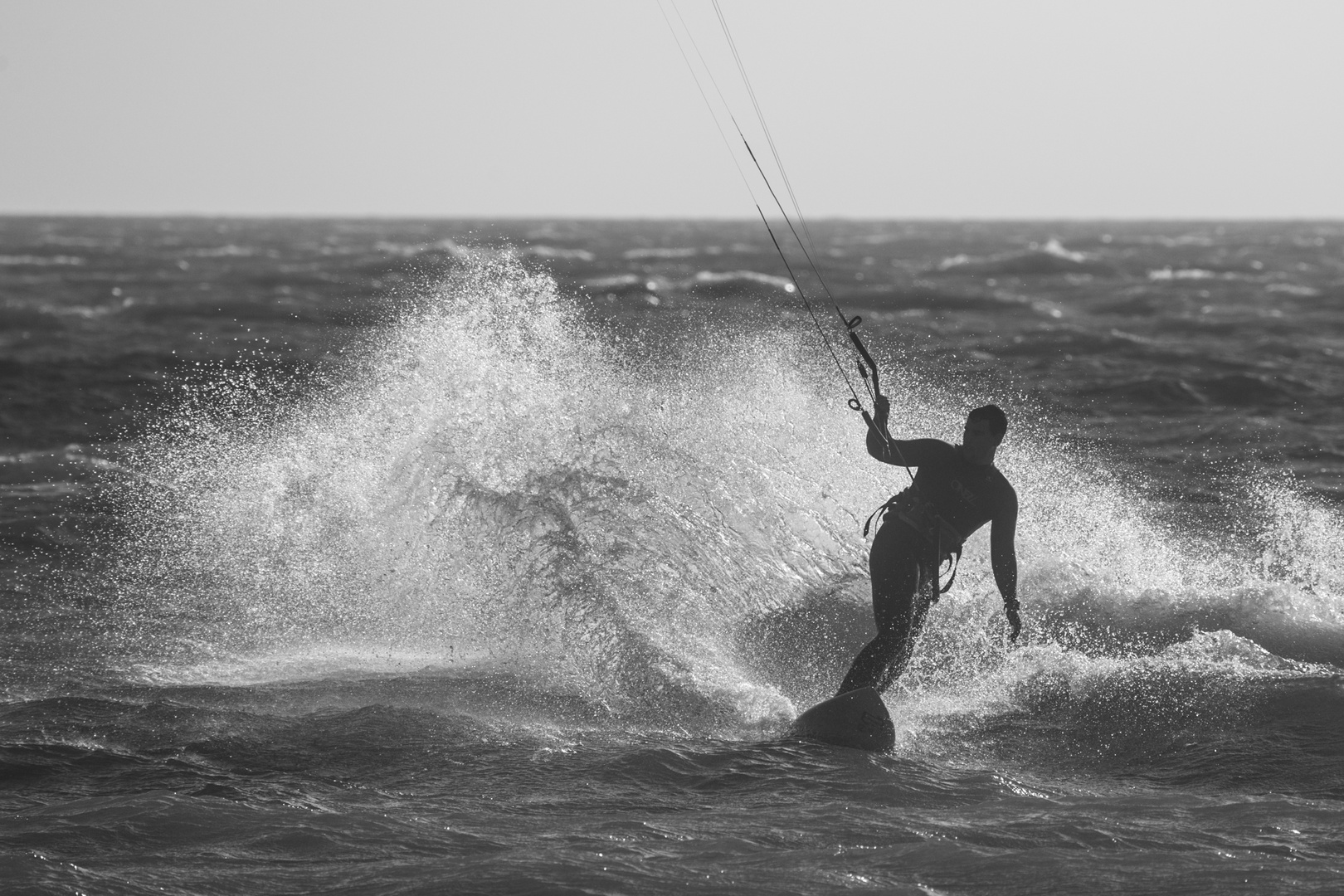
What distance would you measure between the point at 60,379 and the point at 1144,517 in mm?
14983

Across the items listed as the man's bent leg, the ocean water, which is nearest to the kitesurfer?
the man's bent leg

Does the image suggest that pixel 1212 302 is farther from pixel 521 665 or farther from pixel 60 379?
pixel 521 665

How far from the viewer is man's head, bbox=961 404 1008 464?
749cm

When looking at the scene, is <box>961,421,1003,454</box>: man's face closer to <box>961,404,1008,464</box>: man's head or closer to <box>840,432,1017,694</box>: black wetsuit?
<box>961,404,1008,464</box>: man's head

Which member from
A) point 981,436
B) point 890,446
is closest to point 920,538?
point 890,446

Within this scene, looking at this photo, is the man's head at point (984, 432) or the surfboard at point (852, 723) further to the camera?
the man's head at point (984, 432)

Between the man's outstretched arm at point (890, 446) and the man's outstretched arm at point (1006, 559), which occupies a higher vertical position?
the man's outstretched arm at point (890, 446)

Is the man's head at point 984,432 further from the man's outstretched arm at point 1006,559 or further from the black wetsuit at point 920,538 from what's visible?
the man's outstretched arm at point 1006,559

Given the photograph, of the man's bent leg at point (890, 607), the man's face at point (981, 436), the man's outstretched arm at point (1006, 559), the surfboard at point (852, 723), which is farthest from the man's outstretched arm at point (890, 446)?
the surfboard at point (852, 723)

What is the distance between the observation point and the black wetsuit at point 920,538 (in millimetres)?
7496

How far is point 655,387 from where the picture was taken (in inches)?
468

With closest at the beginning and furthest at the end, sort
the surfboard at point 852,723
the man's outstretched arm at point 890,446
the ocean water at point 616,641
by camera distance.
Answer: the ocean water at point 616,641, the surfboard at point 852,723, the man's outstretched arm at point 890,446

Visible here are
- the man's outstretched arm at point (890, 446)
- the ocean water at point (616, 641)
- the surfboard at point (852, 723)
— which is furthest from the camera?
the man's outstretched arm at point (890, 446)

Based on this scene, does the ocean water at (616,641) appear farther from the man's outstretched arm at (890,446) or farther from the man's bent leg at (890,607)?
the man's outstretched arm at (890,446)
